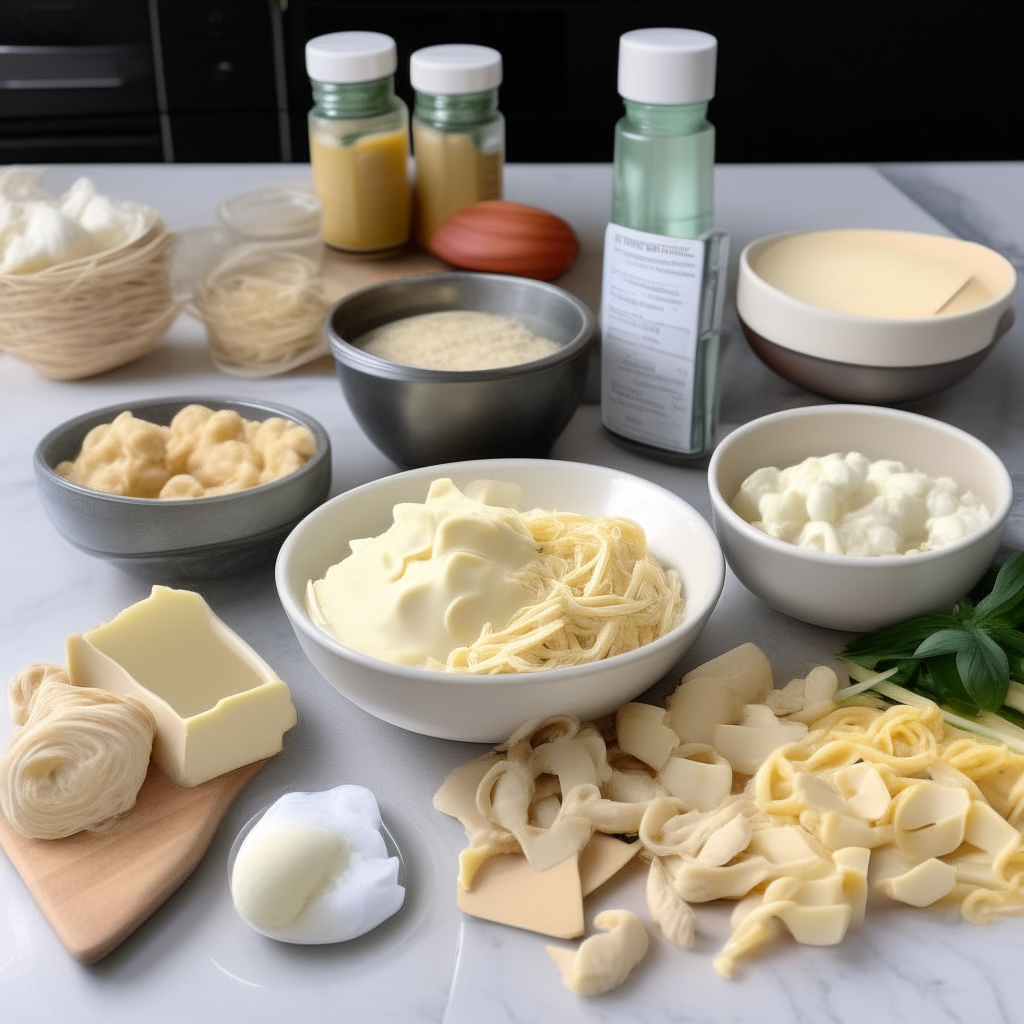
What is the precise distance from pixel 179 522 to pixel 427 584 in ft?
0.83

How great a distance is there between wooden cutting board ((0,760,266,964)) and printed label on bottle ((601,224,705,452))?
579 millimetres

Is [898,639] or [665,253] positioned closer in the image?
[898,639]

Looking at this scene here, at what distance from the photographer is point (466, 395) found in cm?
112

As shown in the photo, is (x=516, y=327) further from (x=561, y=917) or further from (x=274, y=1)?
(x=274, y=1)

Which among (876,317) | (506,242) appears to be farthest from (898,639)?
(506,242)

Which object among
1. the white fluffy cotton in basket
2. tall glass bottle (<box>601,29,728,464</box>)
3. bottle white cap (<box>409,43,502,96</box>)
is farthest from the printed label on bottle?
the white fluffy cotton in basket

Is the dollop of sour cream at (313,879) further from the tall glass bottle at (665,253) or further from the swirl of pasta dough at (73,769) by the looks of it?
the tall glass bottle at (665,253)

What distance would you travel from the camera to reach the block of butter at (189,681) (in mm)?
821

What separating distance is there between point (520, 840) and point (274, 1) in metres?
2.46

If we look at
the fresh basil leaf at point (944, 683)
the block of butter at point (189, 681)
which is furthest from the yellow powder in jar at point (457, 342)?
the fresh basil leaf at point (944, 683)

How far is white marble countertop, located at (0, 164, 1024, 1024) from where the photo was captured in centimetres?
69

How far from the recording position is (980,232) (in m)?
1.76

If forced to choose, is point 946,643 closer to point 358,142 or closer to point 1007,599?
point 1007,599

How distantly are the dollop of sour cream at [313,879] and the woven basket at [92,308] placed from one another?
2.44 ft
